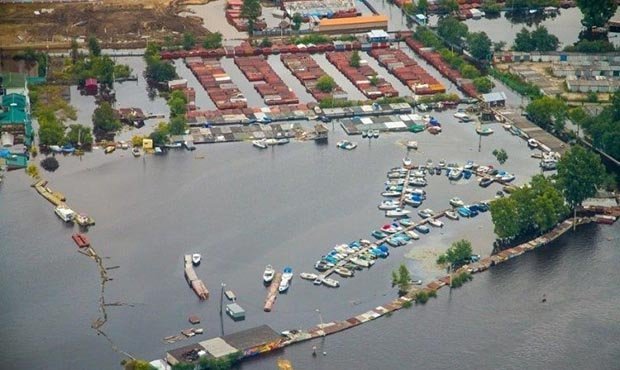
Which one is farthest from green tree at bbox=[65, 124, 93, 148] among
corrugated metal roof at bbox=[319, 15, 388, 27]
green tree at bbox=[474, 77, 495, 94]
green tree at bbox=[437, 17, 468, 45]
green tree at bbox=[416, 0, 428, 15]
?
green tree at bbox=[416, 0, 428, 15]

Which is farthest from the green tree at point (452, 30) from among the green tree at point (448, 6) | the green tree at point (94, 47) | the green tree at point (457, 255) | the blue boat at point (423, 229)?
the green tree at point (457, 255)

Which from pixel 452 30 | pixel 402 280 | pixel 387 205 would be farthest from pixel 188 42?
pixel 402 280

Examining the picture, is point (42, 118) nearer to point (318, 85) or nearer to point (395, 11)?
point (318, 85)

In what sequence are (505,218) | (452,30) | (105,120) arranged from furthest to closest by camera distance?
(452,30)
(105,120)
(505,218)

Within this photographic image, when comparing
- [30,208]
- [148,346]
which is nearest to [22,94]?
[30,208]

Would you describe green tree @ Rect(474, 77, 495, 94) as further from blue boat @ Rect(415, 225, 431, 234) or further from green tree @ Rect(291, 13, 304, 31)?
blue boat @ Rect(415, 225, 431, 234)

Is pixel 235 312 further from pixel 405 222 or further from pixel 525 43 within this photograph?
pixel 525 43
